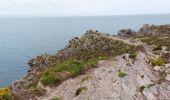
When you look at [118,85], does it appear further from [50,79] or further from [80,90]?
[50,79]

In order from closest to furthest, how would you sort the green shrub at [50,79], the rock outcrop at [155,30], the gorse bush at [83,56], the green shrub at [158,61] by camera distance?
the green shrub at [50,79] < the gorse bush at [83,56] < the green shrub at [158,61] < the rock outcrop at [155,30]

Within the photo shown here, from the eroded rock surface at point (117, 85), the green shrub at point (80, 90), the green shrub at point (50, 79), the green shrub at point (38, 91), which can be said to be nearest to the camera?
the eroded rock surface at point (117, 85)

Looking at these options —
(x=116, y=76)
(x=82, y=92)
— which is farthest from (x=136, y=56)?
(x=82, y=92)

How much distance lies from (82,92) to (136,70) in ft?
30.3

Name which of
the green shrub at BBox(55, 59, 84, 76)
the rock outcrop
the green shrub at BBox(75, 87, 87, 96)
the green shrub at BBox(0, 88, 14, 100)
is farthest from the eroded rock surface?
the rock outcrop

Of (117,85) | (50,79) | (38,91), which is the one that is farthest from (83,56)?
(117,85)

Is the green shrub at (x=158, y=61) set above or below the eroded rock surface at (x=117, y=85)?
above

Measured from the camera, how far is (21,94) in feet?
105

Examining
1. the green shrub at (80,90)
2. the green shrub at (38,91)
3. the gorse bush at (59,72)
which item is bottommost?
the green shrub at (38,91)

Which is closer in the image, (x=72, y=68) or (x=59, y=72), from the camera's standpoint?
(x=59, y=72)

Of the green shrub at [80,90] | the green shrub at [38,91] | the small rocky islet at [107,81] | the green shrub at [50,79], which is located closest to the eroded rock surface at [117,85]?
the small rocky islet at [107,81]

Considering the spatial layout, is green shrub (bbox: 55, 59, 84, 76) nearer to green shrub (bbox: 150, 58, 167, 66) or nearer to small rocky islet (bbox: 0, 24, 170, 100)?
small rocky islet (bbox: 0, 24, 170, 100)

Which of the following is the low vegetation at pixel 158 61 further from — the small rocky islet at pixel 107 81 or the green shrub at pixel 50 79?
the green shrub at pixel 50 79

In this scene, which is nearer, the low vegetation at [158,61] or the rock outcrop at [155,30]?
the low vegetation at [158,61]
